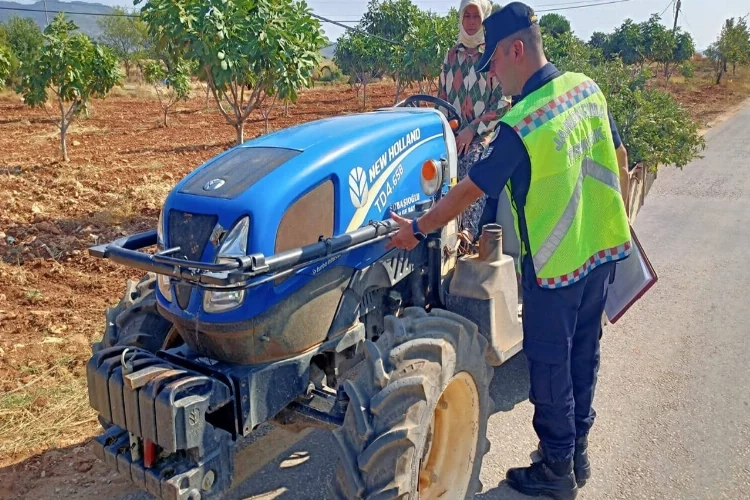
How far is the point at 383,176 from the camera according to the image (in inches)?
119

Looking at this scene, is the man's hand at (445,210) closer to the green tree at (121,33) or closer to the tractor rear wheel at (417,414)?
the tractor rear wheel at (417,414)

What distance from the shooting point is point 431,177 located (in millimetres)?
3246

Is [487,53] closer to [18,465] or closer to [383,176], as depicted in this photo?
[383,176]

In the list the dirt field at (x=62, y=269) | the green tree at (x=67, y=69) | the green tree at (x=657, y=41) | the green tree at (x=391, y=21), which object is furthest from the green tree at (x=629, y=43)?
the green tree at (x=67, y=69)

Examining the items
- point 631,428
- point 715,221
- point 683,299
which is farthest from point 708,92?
point 631,428

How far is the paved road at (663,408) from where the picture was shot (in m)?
3.40

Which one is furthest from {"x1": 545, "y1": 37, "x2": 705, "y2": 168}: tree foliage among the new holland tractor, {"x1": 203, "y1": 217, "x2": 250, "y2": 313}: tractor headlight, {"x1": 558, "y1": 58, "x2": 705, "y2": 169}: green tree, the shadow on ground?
{"x1": 203, "y1": 217, "x2": 250, "y2": 313}: tractor headlight

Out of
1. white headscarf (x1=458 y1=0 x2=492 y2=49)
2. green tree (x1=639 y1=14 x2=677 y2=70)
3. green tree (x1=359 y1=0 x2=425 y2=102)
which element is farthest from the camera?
green tree (x1=639 y1=14 x2=677 y2=70)

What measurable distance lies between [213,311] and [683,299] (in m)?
4.87

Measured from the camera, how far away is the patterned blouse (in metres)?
4.32

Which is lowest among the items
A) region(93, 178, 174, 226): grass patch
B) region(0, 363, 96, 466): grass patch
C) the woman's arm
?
region(0, 363, 96, 466): grass patch

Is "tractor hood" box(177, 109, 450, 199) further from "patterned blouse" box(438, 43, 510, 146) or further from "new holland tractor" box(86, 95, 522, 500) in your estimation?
"patterned blouse" box(438, 43, 510, 146)

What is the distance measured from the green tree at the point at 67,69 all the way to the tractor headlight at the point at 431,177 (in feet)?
43.6

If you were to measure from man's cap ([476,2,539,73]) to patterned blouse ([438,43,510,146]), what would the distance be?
1379 mm
